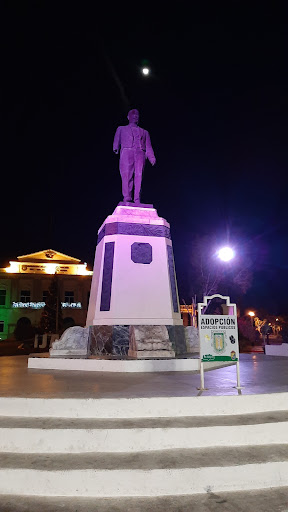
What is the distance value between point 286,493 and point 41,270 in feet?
198

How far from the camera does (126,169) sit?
13.5 meters

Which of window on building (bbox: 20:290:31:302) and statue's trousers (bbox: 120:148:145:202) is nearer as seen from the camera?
statue's trousers (bbox: 120:148:145:202)

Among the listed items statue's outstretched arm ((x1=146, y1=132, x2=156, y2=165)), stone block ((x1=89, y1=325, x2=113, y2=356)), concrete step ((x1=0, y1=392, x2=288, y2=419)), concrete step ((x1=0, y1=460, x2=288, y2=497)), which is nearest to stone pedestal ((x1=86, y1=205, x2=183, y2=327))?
stone block ((x1=89, y1=325, x2=113, y2=356))

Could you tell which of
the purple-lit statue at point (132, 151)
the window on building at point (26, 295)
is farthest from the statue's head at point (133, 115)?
the window on building at point (26, 295)

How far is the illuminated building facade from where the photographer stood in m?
60.2

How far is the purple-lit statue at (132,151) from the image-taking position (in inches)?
527

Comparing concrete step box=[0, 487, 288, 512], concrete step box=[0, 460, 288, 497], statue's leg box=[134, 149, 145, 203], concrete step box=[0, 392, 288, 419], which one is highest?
statue's leg box=[134, 149, 145, 203]

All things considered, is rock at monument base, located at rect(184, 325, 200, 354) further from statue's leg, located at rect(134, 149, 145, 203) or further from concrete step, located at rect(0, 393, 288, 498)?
concrete step, located at rect(0, 393, 288, 498)

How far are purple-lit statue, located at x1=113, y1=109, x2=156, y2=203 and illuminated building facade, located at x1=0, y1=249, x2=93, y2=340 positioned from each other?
159ft

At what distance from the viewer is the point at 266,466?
3.97 meters

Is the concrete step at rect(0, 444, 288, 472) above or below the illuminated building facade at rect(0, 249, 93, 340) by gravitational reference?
below

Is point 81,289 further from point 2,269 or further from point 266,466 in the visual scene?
point 266,466

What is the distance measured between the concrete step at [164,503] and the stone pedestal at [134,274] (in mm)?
7425

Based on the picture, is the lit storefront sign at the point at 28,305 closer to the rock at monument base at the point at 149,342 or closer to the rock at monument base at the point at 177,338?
the rock at monument base at the point at 177,338
